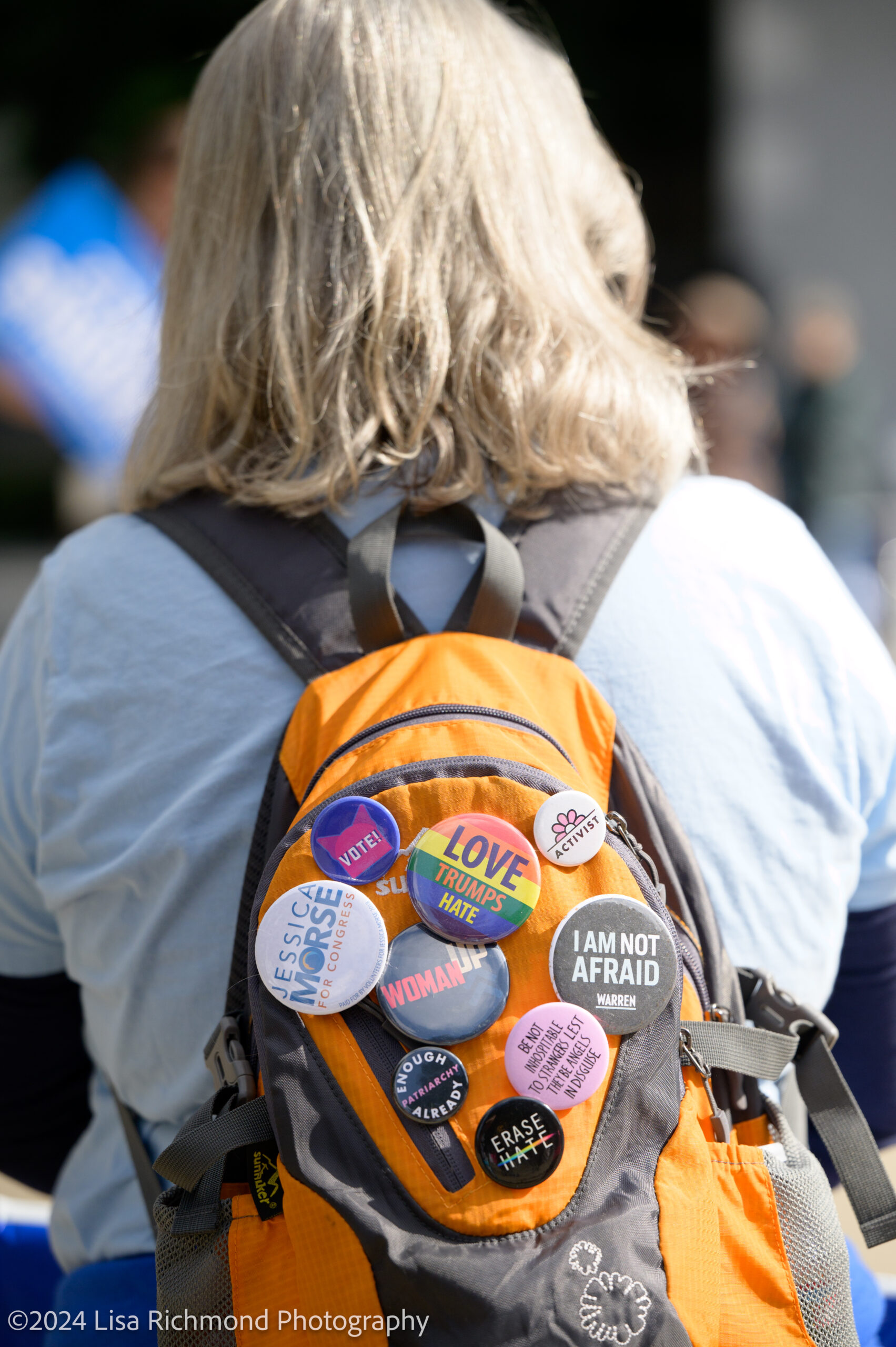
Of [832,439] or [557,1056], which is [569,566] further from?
[832,439]

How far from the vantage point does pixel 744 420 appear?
16.4 ft

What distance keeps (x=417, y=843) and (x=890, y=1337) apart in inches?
31.1

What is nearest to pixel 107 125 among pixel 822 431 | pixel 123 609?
pixel 822 431

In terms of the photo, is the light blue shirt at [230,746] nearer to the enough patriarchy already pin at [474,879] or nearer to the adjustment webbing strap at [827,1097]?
the adjustment webbing strap at [827,1097]

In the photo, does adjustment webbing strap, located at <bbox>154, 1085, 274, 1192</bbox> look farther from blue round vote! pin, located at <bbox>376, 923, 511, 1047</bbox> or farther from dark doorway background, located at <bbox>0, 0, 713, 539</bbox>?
dark doorway background, located at <bbox>0, 0, 713, 539</bbox>

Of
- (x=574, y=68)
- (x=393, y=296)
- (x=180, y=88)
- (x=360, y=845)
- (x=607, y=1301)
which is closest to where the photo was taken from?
(x=607, y=1301)

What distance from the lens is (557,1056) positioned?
0.77 m

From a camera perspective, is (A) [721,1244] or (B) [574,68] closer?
(A) [721,1244]

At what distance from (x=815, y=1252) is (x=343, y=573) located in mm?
651

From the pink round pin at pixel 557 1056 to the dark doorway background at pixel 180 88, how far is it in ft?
25.4

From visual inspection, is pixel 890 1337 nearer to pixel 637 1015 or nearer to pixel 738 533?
pixel 637 1015

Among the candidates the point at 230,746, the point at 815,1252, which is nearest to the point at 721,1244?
the point at 815,1252

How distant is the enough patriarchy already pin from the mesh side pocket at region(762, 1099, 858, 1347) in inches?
11.0

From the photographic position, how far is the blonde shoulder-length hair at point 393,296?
1.03 m
